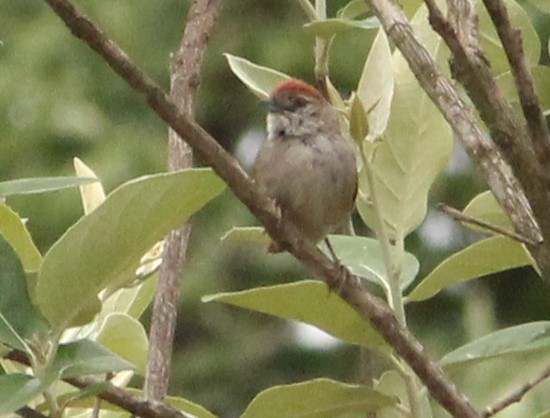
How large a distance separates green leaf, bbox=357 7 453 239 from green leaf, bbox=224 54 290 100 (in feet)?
0.51

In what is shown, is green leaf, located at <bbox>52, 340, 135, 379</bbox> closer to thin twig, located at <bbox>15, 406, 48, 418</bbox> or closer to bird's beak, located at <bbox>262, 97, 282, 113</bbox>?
thin twig, located at <bbox>15, 406, 48, 418</bbox>

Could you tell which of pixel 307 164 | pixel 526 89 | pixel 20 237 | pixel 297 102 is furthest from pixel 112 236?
pixel 297 102

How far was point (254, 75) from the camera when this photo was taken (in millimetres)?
1497

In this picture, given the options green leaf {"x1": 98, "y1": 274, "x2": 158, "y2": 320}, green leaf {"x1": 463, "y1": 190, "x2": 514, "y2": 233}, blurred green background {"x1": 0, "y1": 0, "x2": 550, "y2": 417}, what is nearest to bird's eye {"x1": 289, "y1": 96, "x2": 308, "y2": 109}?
green leaf {"x1": 98, "y1": 274, "x2": 158, "y2": 320}

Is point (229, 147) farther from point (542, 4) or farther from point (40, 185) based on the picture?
point (40, 185)

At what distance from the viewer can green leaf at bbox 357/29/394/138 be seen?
4.37 feet

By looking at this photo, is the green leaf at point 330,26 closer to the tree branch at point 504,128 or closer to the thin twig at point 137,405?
the tree branch at point 504,128

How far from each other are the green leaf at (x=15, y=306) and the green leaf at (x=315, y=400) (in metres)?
0.23

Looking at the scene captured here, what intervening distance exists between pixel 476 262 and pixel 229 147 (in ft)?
13.8

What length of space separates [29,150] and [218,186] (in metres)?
4.25

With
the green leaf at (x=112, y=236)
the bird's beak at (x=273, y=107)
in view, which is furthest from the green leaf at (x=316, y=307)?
the bird's beak at (x=273, y=107)

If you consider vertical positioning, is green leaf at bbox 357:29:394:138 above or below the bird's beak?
below

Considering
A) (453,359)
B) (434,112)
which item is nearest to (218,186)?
(453,359)

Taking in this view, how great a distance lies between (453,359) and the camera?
45.3 inches
